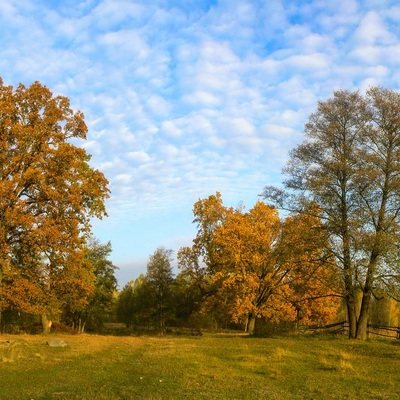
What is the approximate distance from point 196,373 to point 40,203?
16259 millimetres

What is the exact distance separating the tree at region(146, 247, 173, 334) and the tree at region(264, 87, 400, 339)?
33.1 m

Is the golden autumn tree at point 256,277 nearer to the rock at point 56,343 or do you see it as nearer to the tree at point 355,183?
the tree at point 355,183

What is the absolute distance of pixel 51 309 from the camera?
2722 cm

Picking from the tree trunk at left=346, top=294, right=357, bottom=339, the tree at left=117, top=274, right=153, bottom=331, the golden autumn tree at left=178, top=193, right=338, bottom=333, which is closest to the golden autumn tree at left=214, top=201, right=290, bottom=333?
the golden autumn tree at left=178, top=193, right=338, bottom=333

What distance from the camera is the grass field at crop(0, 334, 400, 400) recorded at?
37.0 feet

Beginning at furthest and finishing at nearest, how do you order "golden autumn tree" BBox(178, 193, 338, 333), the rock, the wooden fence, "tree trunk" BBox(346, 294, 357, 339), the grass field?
"golden autumn tree" BBox(178, 193, 338, 333), the wooden fence, "tree trunk" BBox(346, 294, 357, 339), the rock, the grass field

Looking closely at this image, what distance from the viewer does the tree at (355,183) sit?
25.0 m

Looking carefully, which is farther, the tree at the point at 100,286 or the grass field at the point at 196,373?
the tree at the point at 100,286

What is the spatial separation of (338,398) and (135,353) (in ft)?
36.6

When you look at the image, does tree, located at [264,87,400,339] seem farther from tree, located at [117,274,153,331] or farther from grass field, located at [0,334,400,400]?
tree, located at [117,274,153,331]

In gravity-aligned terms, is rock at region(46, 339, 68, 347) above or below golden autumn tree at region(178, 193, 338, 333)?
below

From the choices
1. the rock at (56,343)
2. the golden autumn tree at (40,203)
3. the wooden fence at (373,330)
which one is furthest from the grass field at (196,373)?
the wooden fence at (373,330)

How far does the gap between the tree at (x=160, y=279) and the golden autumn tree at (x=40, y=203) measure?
31028mm

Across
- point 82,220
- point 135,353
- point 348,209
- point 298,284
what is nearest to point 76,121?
point 82,220
